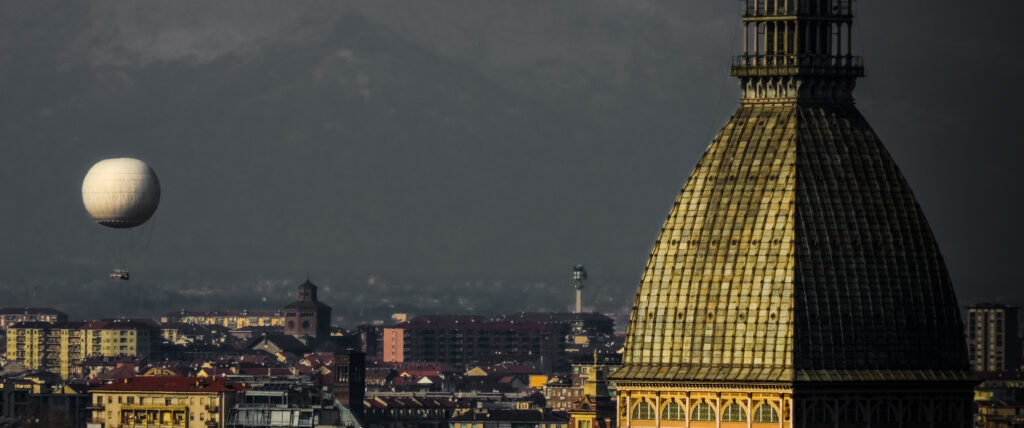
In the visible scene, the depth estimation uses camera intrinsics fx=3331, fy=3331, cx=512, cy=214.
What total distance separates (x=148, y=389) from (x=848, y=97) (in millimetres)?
111597

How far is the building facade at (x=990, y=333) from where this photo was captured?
158m

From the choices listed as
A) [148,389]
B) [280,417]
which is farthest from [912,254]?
[148,389]

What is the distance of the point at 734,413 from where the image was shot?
69.2m

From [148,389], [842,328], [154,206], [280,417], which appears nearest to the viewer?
[842,328]

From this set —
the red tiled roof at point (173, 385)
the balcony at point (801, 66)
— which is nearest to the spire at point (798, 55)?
the balcony at point (801, 66)

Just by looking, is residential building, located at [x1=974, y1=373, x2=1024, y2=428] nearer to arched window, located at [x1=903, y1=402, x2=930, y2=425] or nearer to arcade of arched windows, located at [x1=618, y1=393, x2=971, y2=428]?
arcade of arched windows, located at [x1=618, y1=393, x2=971, y2=428]

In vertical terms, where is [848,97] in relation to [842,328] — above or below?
above

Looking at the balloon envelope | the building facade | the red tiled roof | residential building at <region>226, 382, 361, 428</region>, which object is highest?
the balloon envelope

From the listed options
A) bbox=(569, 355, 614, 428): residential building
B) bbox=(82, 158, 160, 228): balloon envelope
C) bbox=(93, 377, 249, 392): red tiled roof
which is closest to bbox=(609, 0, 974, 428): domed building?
bbox=(82, 158, 160, 228): balloon envelope

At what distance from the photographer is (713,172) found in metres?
71.8

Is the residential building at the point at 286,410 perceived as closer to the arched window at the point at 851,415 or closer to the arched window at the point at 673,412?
the arched window at the point at 673,412

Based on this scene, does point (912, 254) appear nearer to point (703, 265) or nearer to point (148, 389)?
point (703, 265)

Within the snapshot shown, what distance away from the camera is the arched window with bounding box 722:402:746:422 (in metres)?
69.1

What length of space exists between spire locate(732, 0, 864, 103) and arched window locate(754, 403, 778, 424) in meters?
7.32
